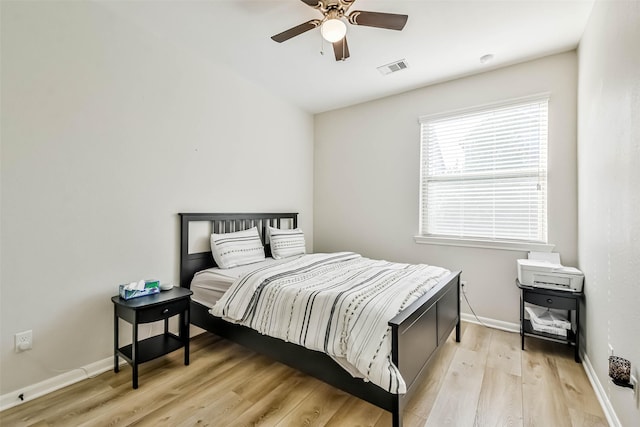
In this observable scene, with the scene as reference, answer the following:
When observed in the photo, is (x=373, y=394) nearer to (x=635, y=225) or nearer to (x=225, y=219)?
(x=635, y=225)

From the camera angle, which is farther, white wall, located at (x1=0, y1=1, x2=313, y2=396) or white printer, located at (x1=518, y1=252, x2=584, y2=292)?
white printer, located at (x1=518, y1=252, x2=584, y2=292)

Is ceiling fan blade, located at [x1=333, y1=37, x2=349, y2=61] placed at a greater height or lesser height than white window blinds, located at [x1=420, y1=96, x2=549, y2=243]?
greater

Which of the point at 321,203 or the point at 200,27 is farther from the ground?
the point at 200,27

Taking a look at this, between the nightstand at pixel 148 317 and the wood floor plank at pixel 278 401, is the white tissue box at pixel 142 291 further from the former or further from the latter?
the wood floor plank at pixel 278 401

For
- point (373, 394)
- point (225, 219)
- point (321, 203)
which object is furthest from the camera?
point (321, 203)

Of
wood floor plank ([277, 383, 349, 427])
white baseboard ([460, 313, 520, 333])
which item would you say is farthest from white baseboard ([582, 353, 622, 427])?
wood floor plank ([277, 383, 349, 427])

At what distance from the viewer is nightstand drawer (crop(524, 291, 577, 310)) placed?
2.34 metres

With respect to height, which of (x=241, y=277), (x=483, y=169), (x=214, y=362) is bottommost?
(x=214, y=362)

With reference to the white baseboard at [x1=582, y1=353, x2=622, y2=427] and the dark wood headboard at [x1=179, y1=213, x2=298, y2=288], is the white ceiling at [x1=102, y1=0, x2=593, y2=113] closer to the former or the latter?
the dark wood headboard at [x1=179, y1=213, x2=298, y2=288]

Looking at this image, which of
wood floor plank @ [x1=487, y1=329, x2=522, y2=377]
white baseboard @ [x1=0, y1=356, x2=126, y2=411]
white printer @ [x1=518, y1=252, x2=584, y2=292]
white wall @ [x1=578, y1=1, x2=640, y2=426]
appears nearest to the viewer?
white wall @ [x1=578, y1=1, x2=640, y2=426]

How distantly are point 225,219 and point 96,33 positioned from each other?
1.81 metres

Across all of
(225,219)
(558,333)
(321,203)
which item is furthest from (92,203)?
(558,333)

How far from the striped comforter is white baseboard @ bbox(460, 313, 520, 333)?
1.04 meters

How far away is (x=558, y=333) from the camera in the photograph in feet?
7.86
